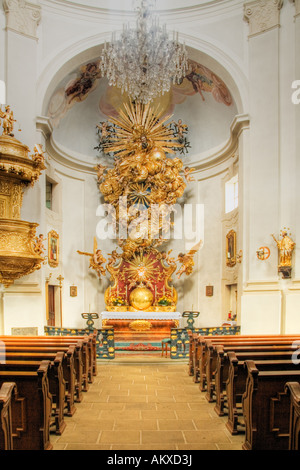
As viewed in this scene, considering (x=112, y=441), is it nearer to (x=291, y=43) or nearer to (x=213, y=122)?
(x=291, y=43)

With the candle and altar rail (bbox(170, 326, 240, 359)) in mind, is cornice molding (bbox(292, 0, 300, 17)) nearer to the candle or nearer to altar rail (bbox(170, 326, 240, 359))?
the candle

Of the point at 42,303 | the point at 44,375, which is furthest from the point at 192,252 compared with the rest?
the point at 44,375

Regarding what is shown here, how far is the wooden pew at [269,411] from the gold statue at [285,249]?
5745 mm

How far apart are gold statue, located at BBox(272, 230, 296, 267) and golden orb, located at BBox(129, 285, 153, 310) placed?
5.19 metres

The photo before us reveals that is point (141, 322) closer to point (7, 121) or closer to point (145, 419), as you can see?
point (7, 121)

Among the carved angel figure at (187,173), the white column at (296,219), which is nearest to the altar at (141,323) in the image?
the white column at (296,219)

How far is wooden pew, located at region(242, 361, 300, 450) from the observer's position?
3.61 meters

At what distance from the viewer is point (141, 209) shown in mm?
13492

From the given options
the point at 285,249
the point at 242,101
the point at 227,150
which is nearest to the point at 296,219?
the point at 285,249

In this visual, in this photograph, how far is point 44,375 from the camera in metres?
3.59

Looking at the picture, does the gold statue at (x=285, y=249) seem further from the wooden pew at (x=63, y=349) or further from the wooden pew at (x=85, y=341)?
the wooden pew at (x=63, y=349)

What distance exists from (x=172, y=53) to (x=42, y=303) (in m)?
7.04

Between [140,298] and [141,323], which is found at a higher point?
[140,298]

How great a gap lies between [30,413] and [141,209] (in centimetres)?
1025
